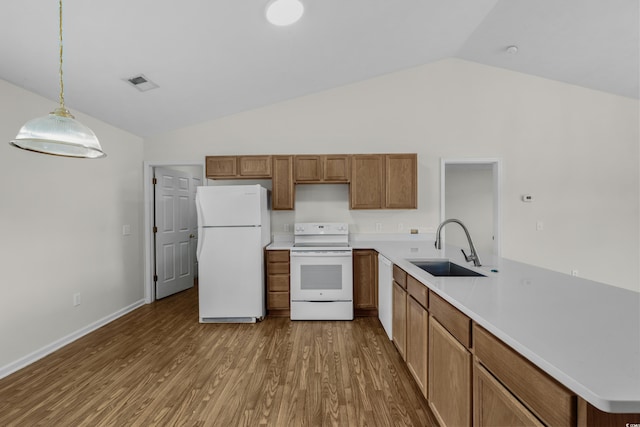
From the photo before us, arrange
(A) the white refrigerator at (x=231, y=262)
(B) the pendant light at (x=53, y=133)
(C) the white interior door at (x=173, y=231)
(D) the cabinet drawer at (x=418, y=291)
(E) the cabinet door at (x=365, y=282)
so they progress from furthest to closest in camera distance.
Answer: (C) the white interior door at (x=173, y=231), (E) the cabinet door at (x=365, y=282), (A) the white refrigerator at (x=231, y=262), (D) the cabinet drawer at (x=418, y=291), (B) the pendant light at (x=53, y=133)

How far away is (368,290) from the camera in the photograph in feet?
11.6

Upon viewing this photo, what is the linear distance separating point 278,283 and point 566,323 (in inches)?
116

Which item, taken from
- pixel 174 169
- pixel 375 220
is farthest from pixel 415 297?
pixel 174 169

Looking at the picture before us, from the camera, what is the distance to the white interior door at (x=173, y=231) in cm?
429

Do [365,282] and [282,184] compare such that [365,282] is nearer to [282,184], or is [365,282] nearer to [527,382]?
[282,184]

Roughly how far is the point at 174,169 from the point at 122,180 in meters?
1.03

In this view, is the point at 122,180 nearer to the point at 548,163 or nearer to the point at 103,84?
the point at 103,84

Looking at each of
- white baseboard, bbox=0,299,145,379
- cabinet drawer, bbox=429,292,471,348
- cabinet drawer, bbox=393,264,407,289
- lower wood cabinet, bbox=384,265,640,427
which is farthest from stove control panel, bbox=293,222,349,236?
white baseboard, bbox=0,299,145,379

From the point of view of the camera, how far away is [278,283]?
3594 mm

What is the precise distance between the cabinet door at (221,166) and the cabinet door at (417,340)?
278 centimetres

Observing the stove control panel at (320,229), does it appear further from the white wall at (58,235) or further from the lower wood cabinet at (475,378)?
the white wall at (58,235)

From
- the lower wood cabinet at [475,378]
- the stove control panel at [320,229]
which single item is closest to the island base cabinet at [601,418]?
the lower wood cabinet at [475,378]

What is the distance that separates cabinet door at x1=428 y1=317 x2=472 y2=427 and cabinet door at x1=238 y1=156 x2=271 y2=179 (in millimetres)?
2793

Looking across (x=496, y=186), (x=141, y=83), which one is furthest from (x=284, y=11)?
(x=496, y=186)
